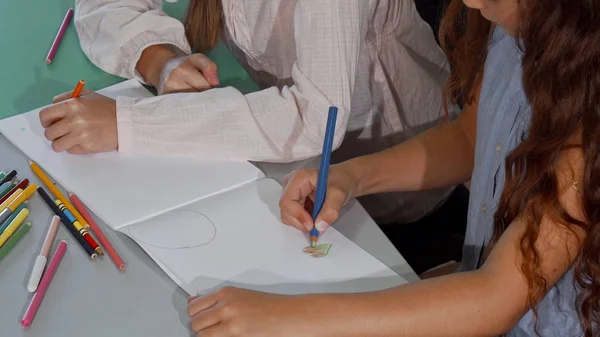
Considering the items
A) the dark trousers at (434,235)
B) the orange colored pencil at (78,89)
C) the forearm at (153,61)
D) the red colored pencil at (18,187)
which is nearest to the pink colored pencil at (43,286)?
the red colored pencil at (18,187)

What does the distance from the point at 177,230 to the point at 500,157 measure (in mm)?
357

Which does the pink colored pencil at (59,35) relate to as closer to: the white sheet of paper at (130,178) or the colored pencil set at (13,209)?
the white sheet of paper at (130,178)

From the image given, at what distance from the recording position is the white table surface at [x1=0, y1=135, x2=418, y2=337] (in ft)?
2.29

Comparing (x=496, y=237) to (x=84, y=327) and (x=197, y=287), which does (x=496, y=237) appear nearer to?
(x=197, y=287)

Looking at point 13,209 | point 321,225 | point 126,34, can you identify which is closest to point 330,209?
point 321,225

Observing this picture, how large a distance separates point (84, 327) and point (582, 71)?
491mm

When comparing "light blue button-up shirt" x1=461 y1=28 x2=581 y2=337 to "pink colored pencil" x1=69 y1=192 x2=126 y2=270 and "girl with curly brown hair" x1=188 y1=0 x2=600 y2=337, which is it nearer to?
"girl with curly brown hair" x1=188 y1=0 x2=600 y2=337

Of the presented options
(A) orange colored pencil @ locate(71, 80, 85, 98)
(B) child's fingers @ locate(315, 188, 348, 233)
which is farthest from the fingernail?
(A) orange colored pencil @ locate(71, 80, 85, 98)

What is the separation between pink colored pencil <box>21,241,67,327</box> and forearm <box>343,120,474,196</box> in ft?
1.09

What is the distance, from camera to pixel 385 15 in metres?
1.07

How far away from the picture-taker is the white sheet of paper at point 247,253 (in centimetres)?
74

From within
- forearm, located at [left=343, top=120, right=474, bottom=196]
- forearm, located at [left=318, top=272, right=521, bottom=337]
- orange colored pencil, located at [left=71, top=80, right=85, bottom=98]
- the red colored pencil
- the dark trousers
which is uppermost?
orange colored pencil, located at [left=71, top=80, right=85, bottom=98]

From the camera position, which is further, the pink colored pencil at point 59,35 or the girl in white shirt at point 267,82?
the pink colored pencil at point 59,35

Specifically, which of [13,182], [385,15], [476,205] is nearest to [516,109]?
[476,205]
